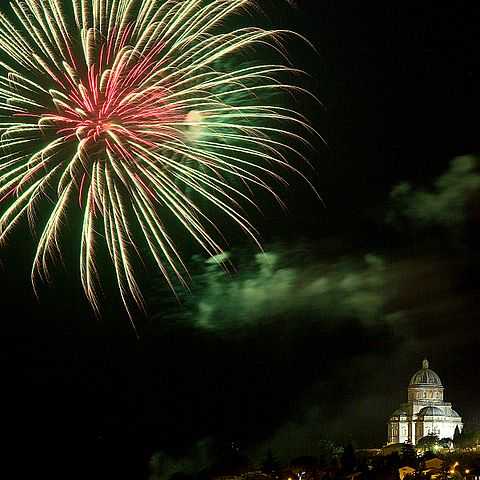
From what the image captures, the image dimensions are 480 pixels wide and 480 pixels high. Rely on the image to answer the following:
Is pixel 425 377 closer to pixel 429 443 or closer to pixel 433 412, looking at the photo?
pixel 433 412

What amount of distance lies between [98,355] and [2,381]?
166 inches

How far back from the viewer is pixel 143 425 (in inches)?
1844

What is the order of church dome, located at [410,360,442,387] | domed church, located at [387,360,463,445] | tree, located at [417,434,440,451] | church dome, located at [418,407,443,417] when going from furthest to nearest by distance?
church dome, located at [410,360,442,387] → church dome, located at [418,407,443,417] → domed church, located at [387,360,463,445] → tree, located at [417,434,440,451]

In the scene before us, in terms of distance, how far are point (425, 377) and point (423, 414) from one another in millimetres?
3073

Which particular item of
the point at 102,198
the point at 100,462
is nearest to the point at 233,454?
the point at 100,462

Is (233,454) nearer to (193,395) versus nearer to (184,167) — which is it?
(193,395)

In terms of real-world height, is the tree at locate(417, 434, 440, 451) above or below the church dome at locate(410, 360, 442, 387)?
below

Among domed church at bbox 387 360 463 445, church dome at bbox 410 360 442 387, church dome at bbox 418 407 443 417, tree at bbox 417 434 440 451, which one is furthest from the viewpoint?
church dome at bbox 410 360 442 387

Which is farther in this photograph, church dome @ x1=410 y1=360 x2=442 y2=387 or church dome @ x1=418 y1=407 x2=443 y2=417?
church dome @ x1=410 y1=360 x2=442 y2=387

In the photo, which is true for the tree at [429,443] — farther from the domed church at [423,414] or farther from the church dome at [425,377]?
the church dome at [425,377]

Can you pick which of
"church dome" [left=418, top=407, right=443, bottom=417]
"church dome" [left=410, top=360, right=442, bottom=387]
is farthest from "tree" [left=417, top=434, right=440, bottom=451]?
"church dome" [left=410, top=360, right=442, bottom=387]

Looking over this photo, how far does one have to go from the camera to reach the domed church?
87.4 meters

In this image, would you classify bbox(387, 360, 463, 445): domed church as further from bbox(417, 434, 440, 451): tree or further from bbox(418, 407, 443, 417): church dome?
bbox(417, 434, 440, 451): tree

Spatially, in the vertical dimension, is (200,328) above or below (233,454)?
above
